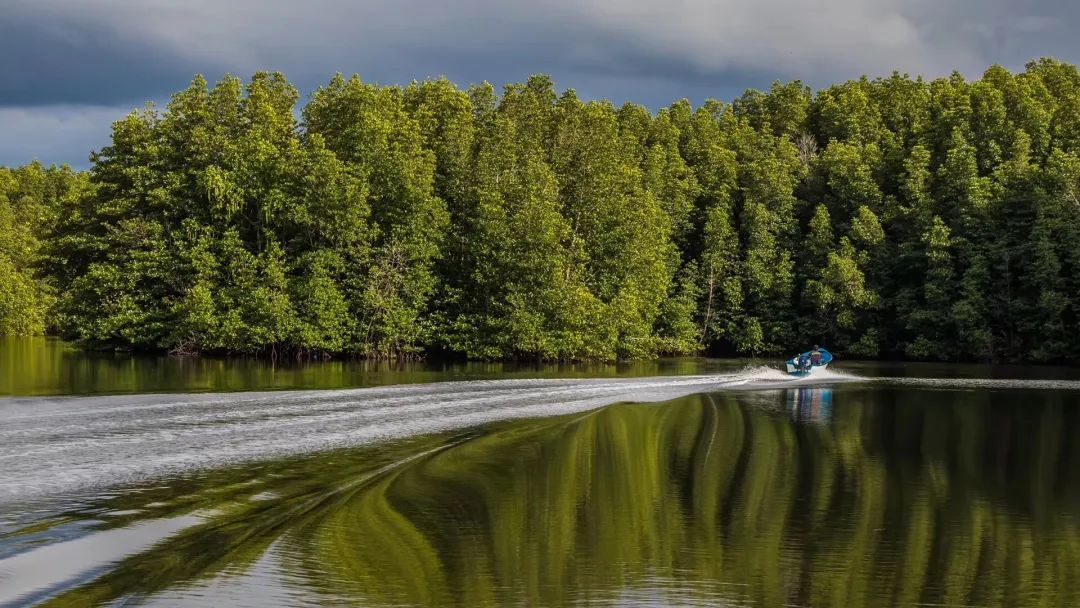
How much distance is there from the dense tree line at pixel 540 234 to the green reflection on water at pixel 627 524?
3190 cm

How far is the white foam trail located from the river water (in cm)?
10

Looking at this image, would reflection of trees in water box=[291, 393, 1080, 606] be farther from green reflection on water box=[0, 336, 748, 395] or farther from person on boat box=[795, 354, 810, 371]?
person on boat box=[795, 354, 810, 371]

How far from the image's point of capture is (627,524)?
11984 mm

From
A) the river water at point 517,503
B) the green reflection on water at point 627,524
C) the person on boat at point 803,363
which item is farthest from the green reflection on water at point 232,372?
the green reflection on water at point 627,524

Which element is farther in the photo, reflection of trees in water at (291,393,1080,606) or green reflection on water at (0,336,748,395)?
green reflection on water at (0,336,748,395)

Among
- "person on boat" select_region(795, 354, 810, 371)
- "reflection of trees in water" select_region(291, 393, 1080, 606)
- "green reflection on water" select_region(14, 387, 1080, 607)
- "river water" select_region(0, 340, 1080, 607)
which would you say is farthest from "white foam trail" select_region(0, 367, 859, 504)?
"person on boat" select_region(795, 354, 810, 371)

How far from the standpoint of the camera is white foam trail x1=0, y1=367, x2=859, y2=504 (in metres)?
15.0

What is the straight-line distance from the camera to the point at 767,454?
61.0 feet

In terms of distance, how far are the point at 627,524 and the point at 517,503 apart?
2.09 m

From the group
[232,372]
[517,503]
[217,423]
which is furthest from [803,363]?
[517,503]

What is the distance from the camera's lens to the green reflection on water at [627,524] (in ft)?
30.0

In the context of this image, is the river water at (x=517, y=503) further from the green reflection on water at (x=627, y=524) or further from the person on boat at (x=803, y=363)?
the person on boat at (x=803, y=363)

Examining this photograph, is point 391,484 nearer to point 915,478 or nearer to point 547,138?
point 915,478

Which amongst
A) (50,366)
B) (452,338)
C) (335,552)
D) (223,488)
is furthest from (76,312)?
(335,552)
